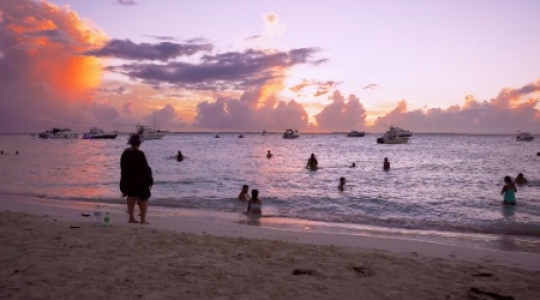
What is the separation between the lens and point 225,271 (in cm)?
638

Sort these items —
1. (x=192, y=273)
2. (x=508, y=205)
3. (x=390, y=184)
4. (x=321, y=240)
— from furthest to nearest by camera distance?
(x=390, y=184)
(x=508, y=205)
(x=321, y=240)
(x=192, y=273)

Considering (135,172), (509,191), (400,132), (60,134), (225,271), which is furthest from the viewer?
(60,134)

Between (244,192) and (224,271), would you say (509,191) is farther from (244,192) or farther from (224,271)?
(224,271)

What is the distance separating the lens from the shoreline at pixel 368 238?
902 cm

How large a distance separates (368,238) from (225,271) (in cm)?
541

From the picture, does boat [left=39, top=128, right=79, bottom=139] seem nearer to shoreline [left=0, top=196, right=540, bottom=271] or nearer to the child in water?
shoreline [left=0, top=196, right=540, bottom=271]

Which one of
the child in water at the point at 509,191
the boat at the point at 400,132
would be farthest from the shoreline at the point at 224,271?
the boat at the point at 400,132

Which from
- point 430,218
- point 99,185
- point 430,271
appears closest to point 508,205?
point 430,218

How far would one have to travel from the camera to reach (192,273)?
6238 mm

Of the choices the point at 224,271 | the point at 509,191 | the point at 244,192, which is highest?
the point at 509,191

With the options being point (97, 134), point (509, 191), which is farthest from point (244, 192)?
point (97, 134)

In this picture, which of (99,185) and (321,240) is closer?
(321,240)

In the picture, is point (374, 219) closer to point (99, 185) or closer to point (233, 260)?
point (233, 260)

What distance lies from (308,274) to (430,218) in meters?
10.7
